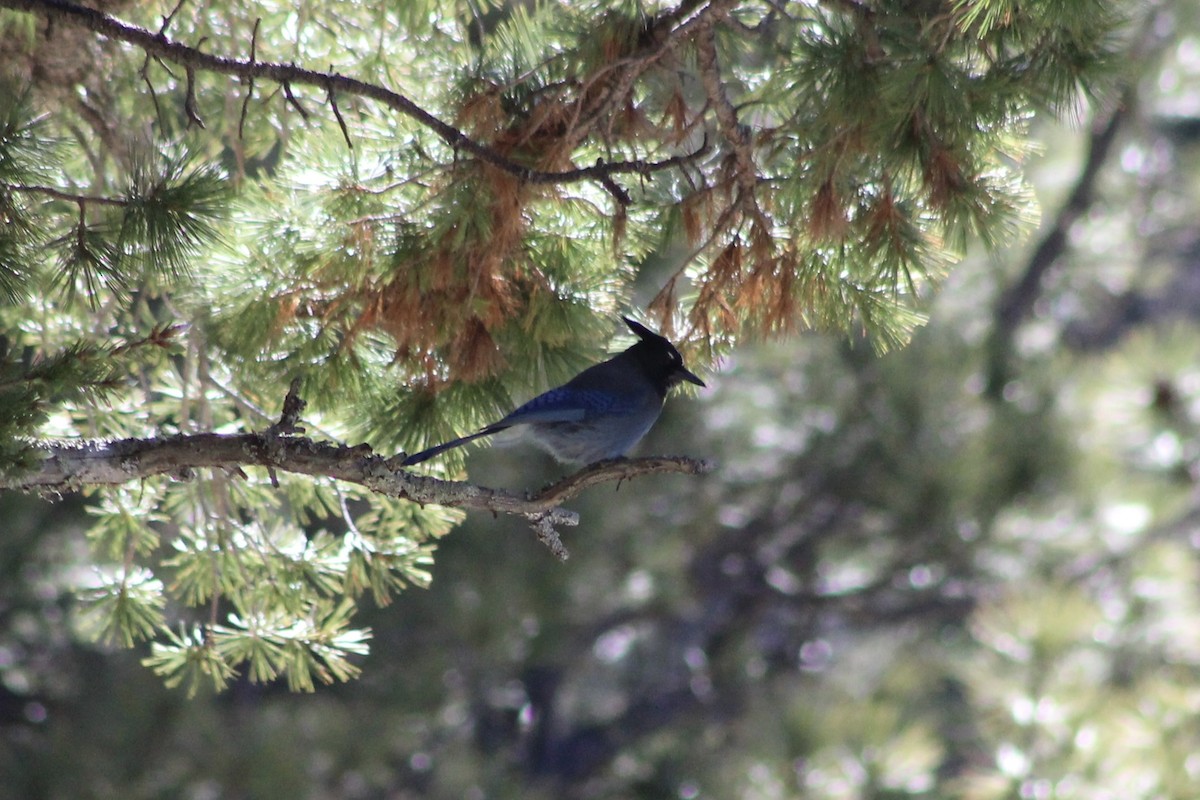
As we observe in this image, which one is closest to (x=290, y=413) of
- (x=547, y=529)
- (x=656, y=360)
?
(x=547, y=529)

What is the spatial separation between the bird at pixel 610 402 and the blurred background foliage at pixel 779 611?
1.55 metres

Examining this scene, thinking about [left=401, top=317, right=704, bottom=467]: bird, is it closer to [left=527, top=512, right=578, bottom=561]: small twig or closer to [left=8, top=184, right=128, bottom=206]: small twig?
[left=527, top=512, right=578, bottom=561]: small twig

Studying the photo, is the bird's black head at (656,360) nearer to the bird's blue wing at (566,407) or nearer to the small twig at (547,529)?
the bird's blue wing at (566,407)

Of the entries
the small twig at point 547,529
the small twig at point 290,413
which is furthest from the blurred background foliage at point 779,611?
the small twig at point 290,413

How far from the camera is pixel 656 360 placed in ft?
11.3

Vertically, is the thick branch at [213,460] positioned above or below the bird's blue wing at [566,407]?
below

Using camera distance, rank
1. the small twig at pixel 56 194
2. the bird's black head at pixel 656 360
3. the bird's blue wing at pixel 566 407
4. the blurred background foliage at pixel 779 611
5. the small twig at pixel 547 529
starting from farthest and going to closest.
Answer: the blurred background foliage at pixel 779 611
the bird's black head at pixel 656 360
the bird's blue wing at pixel 566 407
the small twig at pixel 547 529
the small twig at pixel 56 194

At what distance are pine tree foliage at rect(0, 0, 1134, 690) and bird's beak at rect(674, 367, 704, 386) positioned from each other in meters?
0.22

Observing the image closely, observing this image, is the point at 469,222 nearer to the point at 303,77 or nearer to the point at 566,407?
the point at 303,77

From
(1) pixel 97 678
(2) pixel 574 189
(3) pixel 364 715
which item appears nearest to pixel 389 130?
(2) pixel 574 189

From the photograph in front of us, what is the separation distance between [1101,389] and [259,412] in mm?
4074

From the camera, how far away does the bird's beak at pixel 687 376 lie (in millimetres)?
3208

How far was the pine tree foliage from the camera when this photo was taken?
2355 millimetres

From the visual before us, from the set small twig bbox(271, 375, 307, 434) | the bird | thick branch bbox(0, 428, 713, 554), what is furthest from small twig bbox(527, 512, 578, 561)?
small twig bbox(271, 375, 307, 434)
